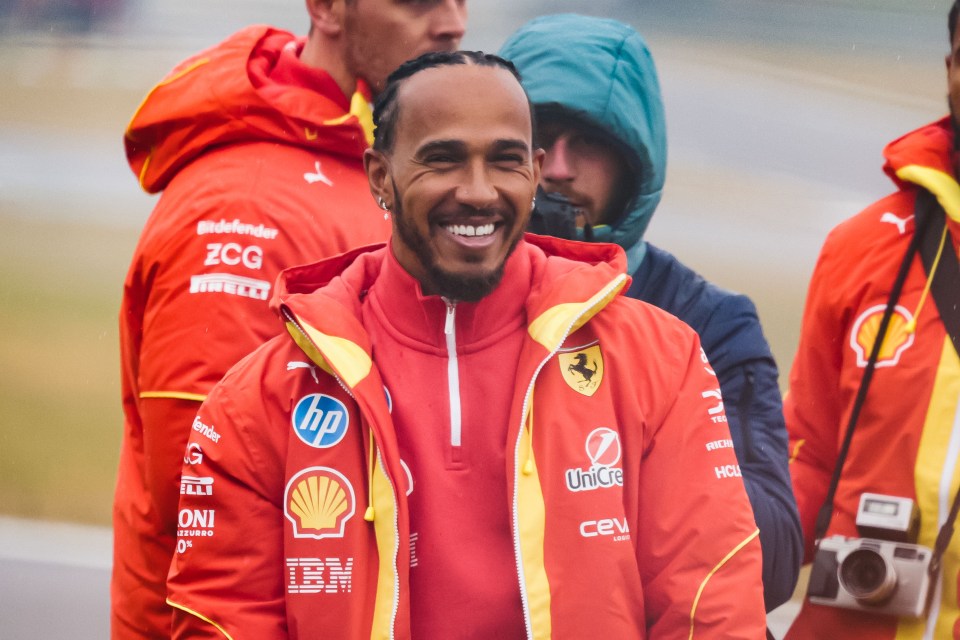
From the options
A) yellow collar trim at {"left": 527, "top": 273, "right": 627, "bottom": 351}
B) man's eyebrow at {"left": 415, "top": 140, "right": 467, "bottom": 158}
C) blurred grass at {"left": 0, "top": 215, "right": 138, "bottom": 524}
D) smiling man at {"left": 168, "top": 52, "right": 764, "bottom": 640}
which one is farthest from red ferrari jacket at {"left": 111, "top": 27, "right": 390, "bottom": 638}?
blurred grass at {"left": 0, "top": 215, "right": 138, "bottom": 524}

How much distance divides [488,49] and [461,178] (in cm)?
772

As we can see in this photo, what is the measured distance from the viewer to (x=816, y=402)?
11.0ft

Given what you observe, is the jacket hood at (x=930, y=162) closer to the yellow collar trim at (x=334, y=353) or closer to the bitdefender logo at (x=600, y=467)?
the bitdefender logo at (x=600, y=467)

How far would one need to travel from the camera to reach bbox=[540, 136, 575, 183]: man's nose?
312 cm

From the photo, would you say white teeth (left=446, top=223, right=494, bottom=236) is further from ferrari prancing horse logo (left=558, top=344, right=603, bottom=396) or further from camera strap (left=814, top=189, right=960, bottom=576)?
camera strap (left=814, top=189, right=960, bottom=576)

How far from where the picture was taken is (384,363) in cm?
246

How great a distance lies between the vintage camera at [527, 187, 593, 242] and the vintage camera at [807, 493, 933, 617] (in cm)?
78

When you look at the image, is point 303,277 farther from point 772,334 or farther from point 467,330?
point 772,334

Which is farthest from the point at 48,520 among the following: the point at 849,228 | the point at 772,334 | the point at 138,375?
the point at 849,228

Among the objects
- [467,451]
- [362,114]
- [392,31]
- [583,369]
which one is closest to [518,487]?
[467,451]

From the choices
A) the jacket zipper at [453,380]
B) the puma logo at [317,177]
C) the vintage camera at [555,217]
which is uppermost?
the puma logo at [317,177]

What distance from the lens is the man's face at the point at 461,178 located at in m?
2.46

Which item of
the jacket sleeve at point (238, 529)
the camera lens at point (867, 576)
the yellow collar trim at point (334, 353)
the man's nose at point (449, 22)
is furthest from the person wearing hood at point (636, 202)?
the jacket sleeve at point (238, 529)

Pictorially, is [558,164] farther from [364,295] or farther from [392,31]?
[364,295]
